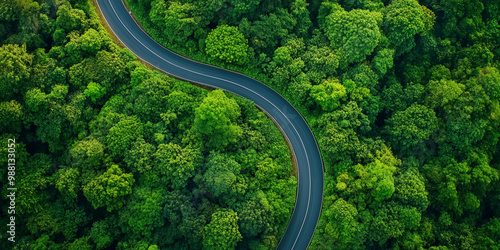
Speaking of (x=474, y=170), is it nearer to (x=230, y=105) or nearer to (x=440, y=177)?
(x=440, y=177)

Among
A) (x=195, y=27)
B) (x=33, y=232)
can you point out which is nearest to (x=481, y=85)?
(x=195, y=27)

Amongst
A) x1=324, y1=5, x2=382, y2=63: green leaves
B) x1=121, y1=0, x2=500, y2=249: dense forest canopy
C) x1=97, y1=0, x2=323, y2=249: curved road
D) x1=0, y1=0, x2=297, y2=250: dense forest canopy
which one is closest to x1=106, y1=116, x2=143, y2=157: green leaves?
x1=0, y1=0, x2=297, y2=250: dense forest canopy

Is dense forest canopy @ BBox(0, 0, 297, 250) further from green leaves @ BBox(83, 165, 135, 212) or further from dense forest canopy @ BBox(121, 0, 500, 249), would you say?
dense forest canopy @ BBox(121, 0, 500, 249)

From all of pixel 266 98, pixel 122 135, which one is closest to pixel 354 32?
pixel 266 98

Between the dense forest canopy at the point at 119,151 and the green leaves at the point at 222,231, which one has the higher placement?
the dense forest canopy at the point at 119,151

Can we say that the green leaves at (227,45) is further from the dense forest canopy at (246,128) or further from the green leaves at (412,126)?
the green leaves at (412,126)

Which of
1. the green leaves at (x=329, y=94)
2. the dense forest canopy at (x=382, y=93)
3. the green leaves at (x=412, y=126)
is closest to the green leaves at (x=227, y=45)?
the dense forest canopy at (x=382, y=93)

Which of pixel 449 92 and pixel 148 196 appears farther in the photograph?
pixel 449 92
